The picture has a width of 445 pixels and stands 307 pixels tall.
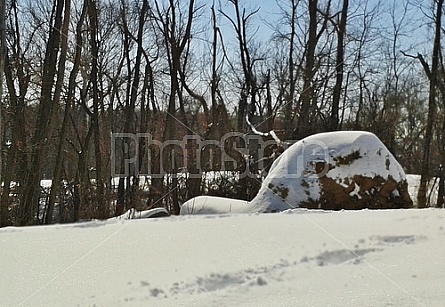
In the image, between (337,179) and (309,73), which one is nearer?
(337,179)

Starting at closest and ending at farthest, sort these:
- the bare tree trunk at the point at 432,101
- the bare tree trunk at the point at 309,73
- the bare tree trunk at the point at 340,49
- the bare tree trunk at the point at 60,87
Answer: the bare tree trunk at the point at 60,87, the bare tree trunk at the point at 432,101, the bare tree trunk at the point at 309,73, the bare tree trunk at the point at 340,49

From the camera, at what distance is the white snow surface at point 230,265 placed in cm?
186

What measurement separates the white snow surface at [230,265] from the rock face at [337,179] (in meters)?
2.91

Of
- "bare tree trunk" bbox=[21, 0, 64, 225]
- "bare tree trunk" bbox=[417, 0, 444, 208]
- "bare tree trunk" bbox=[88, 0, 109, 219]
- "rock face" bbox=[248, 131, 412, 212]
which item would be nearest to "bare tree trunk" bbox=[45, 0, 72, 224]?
"bare tree trunk" bbox=[21, 0, 64, 225]

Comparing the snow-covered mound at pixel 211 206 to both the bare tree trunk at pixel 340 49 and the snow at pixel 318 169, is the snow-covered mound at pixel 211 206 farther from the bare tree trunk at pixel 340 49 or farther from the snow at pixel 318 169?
the bare tree trunk at pixel 340 49

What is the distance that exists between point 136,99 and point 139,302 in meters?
12.6

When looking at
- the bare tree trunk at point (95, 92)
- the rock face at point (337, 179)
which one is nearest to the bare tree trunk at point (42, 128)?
the bare tree trunk at point (95, 92)

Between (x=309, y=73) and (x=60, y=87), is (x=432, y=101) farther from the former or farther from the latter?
(x=60, y=87)

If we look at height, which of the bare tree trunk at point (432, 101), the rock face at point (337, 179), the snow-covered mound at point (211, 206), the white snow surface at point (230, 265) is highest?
the bare tree trunk at point (432, 101)

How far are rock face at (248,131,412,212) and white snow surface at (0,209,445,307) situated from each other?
2911 mm

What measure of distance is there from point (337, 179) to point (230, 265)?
4.36 metres

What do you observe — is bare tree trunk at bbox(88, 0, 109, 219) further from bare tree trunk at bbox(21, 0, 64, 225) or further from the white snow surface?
the white snow surface

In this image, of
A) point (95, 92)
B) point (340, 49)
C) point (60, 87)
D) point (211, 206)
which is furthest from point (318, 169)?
point (95, 92)

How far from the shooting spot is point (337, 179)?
6367 millimetres
